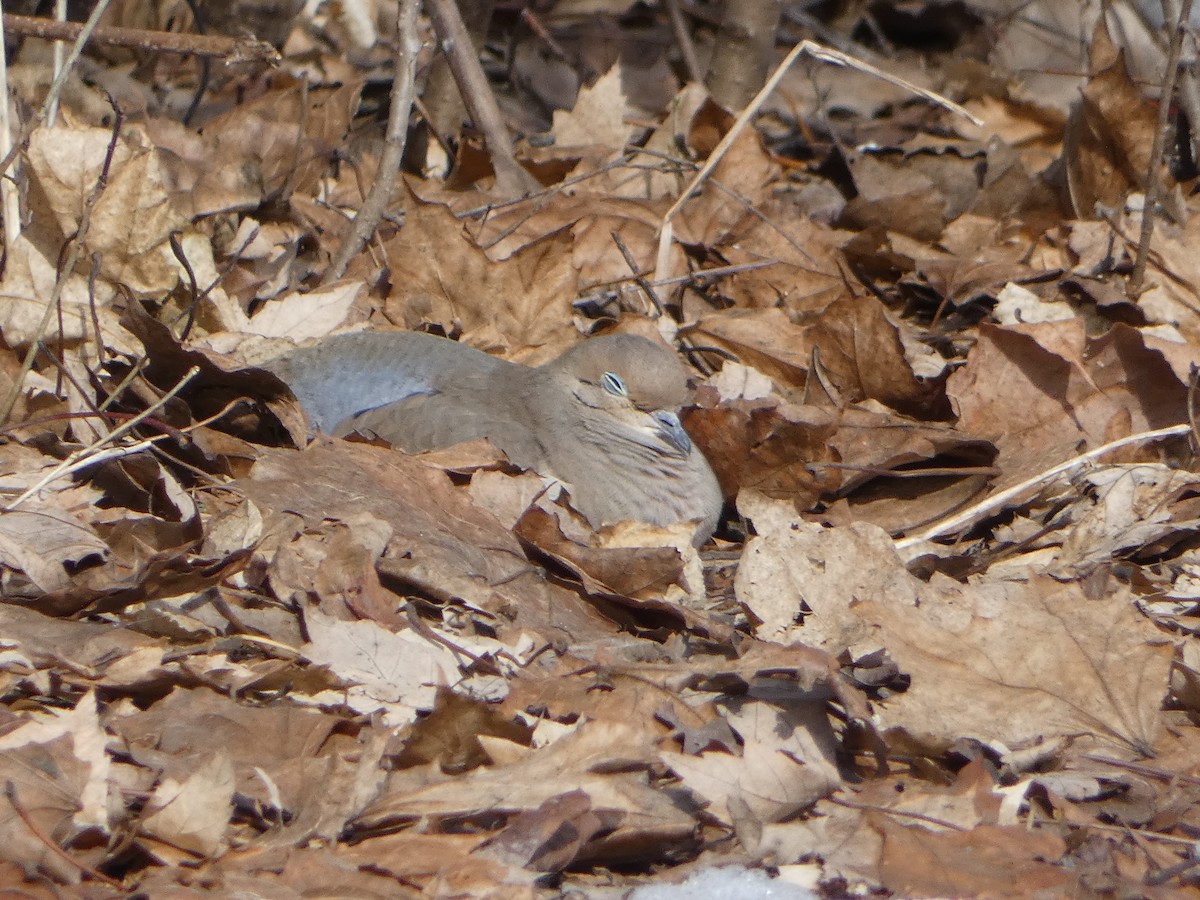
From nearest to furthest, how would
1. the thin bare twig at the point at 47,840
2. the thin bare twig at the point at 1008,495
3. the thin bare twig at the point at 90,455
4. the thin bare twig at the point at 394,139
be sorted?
1. the thin bare twig at the point at 47,840
2. the thin bare twig at the point at 90,455
3. the thin bare twig at the point at 1008,495
4. the thin bare twig at the point at 394,139

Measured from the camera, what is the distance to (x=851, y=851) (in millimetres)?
2588

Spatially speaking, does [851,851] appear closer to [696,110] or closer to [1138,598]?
[1138,598]

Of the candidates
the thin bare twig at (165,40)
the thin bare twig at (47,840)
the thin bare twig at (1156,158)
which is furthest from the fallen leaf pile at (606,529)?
the thin bare twig at (165,40)

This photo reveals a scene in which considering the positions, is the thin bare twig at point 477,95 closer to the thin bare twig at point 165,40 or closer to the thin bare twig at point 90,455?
the thin bare twig at point 165,40

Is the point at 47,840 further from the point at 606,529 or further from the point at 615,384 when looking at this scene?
the point at 615,384

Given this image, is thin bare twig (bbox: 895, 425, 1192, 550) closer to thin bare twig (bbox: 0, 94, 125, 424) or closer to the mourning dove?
the mourning dove

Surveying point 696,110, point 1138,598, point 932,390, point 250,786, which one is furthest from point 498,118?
point 250,786

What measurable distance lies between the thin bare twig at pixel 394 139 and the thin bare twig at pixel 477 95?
0.47 m

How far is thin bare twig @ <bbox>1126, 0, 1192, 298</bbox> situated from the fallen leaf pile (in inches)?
5.4

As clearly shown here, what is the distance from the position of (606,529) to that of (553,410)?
27.2 inches

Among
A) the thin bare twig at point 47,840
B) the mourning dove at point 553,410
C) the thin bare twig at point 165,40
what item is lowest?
the mourning dove at point 553,410

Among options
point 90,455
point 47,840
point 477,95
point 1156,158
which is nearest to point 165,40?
point 90,455

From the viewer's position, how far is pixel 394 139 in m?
5.07

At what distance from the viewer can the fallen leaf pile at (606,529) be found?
2592 mm
